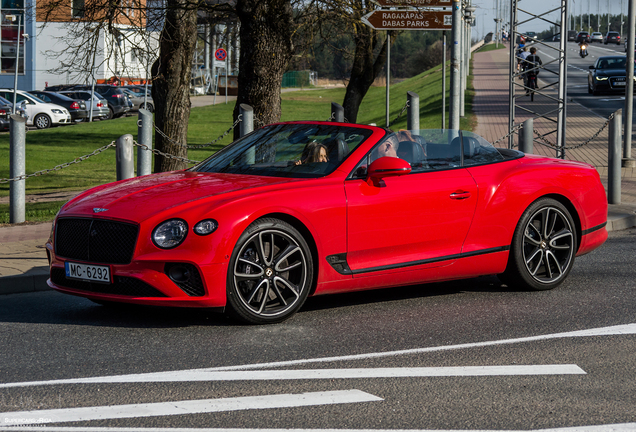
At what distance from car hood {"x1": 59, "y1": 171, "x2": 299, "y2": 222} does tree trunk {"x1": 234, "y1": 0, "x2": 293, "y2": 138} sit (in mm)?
6006

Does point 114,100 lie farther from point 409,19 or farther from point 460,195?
point 460,195

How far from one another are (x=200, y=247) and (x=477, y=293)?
8.71ft

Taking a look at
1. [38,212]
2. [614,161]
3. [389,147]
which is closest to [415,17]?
[614,161]

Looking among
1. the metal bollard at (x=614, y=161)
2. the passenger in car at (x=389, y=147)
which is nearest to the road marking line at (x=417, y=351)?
the passenger in car at (x=389, y=147)

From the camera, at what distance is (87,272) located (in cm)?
569

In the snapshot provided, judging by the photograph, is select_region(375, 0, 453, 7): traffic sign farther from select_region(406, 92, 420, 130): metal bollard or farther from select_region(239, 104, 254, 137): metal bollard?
select_region(239, 104, 254, 137): metal bollard

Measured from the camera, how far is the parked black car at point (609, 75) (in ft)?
125

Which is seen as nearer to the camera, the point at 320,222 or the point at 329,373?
the point at 329,373

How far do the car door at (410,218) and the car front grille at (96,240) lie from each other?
1552mm

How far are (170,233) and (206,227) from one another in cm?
24

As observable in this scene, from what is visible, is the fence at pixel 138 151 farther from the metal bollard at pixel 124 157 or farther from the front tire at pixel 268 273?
the front tire at pixel 268 273

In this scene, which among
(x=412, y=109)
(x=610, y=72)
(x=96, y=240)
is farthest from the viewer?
(x=610, y=72)

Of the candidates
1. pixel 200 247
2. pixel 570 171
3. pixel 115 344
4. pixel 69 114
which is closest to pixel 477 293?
pixel 570 171

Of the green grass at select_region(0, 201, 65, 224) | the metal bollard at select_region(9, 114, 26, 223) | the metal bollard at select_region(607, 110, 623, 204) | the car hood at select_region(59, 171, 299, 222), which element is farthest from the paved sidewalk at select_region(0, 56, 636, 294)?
the car hood at select_region(59, 171, 299, 222)
